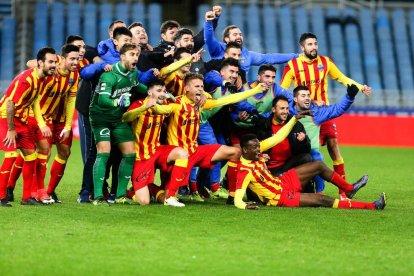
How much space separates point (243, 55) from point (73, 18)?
15.6m

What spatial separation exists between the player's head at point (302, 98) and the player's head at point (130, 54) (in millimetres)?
1990

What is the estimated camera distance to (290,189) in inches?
411

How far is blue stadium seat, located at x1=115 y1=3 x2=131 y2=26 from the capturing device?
2651 cm

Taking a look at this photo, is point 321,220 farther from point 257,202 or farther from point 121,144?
point 121,144

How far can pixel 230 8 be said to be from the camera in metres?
27.3

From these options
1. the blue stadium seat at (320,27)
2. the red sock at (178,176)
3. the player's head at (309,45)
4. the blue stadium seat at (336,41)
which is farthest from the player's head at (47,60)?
the blue stadium seat at (320,27)

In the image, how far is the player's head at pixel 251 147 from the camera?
10.2 m

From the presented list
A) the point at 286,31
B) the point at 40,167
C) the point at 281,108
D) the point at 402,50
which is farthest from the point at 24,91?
the point at 402,50

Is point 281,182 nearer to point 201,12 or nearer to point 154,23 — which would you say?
point 201,12

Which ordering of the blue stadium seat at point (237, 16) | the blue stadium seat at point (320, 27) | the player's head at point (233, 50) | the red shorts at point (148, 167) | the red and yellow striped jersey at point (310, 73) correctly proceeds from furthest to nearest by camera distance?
the blue stadium seat at point (320, 27) < the blue stadium seat at point (237, 16) < the red and yellow striped jersey at point (310, 73) < the player's head at point (233, 50) < the red shorts at point (148, 167)

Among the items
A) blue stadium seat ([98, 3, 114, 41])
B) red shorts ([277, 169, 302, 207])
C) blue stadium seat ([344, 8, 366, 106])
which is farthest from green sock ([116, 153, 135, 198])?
blue stadium seat ([344, 8, 366, 106])

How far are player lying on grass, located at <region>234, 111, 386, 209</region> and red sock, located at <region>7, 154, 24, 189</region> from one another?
7.82 feet

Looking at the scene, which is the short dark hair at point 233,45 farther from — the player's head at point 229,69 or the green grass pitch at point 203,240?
the green grass pitch at point 203,240

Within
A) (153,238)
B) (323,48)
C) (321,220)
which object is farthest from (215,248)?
(323,48)
